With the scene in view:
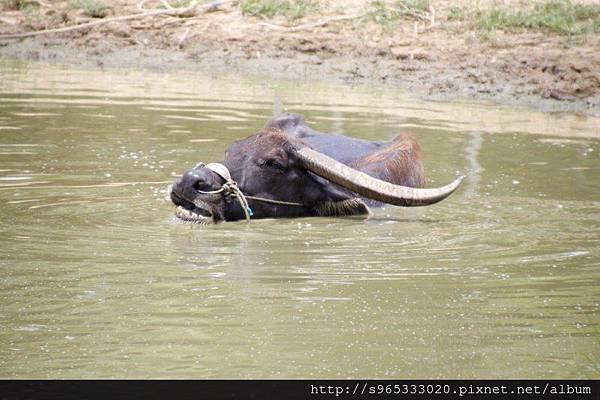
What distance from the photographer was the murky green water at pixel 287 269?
4875 millimetres

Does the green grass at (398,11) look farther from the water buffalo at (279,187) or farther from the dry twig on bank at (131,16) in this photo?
the water buffalo at (279,187)

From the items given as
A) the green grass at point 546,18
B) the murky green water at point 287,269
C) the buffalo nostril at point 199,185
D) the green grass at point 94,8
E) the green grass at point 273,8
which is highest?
A: the green grass at point 546,18

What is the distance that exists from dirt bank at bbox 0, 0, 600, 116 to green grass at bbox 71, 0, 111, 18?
41mm

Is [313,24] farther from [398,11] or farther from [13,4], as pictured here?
[13,4]

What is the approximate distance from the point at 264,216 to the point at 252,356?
3.26 m

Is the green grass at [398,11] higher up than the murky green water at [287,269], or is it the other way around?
the green grass at [398,11]

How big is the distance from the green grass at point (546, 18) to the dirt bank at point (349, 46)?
0.09m

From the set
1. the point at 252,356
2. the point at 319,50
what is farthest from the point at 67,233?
the point at 319,50

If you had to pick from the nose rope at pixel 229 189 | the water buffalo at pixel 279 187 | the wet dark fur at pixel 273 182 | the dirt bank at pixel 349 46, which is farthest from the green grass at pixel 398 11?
the nose rope at pixel 229 189

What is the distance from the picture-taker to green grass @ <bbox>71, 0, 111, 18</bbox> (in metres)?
17.9

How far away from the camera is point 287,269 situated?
6453mm

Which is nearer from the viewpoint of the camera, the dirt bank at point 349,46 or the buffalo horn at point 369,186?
the buffalo horn at point 369,186
